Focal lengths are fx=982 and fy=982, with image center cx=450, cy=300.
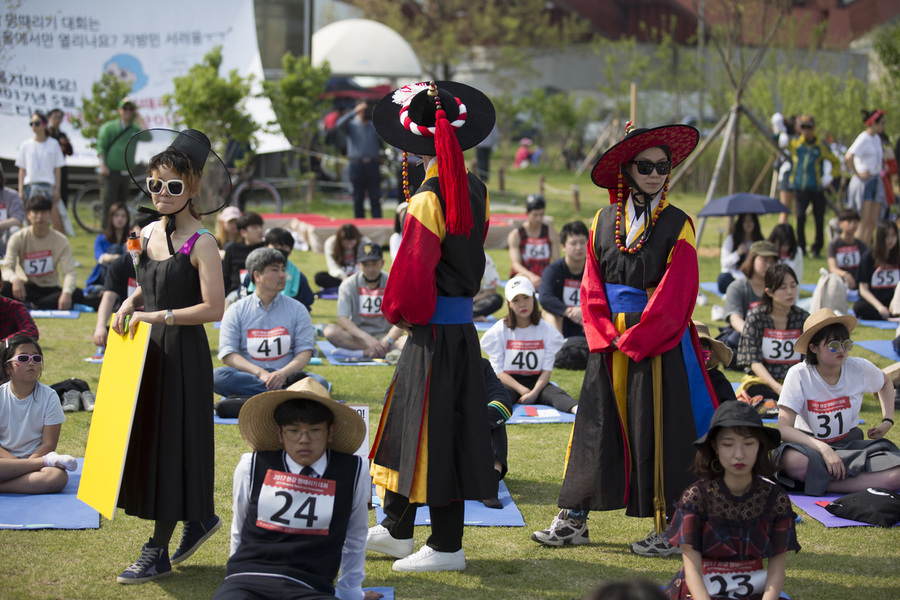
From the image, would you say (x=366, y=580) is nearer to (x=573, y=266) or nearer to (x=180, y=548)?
(x=180, y=548)

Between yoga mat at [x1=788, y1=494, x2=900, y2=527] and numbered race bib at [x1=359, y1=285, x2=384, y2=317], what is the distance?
4065mm

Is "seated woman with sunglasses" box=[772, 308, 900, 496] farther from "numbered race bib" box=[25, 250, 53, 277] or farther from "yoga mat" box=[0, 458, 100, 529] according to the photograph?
"numbered race bib" box=[25, 250, 53, 277]

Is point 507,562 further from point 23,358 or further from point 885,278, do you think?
point 885,278

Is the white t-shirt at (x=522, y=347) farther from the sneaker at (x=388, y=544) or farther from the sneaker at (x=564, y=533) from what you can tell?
the sneaker at (x=388, y=544)

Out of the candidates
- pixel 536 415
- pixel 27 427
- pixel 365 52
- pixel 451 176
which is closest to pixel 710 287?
pixel 536 415

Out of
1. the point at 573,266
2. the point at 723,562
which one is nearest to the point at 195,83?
the point at 573,266

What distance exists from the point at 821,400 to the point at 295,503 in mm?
3023

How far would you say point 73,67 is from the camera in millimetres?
16453

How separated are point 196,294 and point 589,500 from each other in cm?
181

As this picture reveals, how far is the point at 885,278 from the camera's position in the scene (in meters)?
9.69

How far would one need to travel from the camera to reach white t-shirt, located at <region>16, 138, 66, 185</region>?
475 inches

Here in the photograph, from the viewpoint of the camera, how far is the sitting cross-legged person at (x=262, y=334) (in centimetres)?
650

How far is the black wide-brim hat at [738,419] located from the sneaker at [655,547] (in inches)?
35.0

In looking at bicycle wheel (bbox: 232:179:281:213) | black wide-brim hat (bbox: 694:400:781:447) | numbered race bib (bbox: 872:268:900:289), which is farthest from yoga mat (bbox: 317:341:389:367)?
bicycle wheel (bbox: 232:179:281:213)
